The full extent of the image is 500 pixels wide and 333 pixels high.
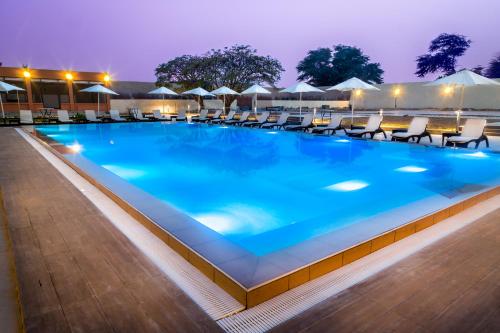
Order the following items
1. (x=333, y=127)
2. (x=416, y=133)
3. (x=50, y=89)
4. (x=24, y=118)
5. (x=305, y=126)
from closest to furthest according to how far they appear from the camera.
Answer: (x=416, y=133) → (x=333, y=127) → (x=305, y=126) → (x=24, y=118) → (x=50, y=89)

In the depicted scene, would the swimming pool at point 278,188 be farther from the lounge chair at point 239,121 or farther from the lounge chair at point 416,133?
the lounge chair at point 239,121

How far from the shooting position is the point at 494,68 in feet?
124

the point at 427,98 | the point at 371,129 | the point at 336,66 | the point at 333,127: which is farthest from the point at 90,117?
the point at 336,66

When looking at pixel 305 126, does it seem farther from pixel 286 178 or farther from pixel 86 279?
pixel 86 279

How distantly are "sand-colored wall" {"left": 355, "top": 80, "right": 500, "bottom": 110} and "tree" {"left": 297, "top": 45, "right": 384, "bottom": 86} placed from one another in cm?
1549

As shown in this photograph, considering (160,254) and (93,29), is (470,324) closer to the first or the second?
(160,254)

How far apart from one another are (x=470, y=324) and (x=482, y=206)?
98.7 inches

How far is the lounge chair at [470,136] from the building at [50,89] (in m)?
21.9

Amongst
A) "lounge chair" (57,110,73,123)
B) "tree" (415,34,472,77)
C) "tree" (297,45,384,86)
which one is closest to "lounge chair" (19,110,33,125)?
"lounge chair" (57,110,73,123)

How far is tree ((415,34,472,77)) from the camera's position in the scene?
36281mm

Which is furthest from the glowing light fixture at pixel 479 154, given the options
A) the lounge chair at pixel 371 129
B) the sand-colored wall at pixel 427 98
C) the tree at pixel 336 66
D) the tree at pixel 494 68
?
the tree at pixel 494 68

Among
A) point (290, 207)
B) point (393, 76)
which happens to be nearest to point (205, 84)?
point (290, 207)

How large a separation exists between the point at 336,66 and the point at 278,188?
38.4m

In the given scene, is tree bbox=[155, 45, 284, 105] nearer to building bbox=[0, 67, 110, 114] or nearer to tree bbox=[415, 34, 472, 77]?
building bbox=[0, 67, 110, 114]
